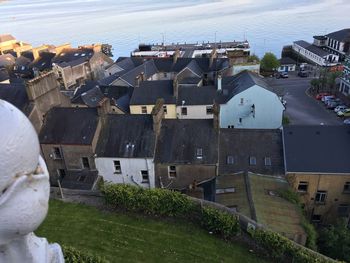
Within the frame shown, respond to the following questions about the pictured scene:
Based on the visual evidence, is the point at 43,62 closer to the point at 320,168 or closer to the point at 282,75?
the point at 282,75

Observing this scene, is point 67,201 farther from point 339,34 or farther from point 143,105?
point 339,34

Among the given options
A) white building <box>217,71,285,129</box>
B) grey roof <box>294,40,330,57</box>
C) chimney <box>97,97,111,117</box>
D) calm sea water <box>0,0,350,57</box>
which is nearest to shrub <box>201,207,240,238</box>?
chimney <box>97,97,111,117</box>

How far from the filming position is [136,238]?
635 inches

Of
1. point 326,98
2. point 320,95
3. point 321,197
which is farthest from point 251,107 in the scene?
point 320,95

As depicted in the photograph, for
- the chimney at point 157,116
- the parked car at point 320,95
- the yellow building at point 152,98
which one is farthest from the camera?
the parked car at point 320,95

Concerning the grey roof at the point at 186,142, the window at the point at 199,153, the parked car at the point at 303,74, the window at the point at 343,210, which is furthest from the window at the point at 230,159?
the parked car at the point at 303,74

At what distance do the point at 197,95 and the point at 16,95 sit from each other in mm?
19889

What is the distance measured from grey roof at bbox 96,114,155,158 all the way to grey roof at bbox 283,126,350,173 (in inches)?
410

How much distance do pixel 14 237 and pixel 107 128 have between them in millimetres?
23842

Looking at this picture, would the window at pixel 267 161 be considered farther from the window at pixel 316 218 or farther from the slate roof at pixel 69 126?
the slate roof at pixel 69 126

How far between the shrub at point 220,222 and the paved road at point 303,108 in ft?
100

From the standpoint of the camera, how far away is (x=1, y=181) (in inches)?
103

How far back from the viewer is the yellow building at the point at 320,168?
2267 cm

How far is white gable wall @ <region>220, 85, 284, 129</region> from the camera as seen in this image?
34531mm
